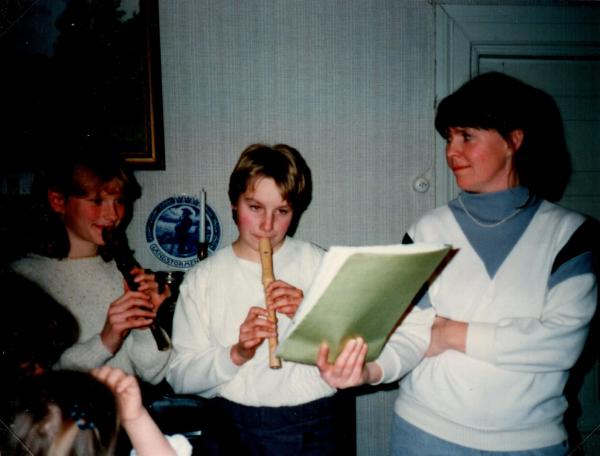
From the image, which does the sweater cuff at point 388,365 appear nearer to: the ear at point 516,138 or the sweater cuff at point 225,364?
the sweater cuff at point 225,364

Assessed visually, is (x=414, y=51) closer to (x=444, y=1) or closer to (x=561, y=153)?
(x=444, y=1)

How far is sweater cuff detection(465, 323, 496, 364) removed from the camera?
696mm

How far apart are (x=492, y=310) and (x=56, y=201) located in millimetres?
935

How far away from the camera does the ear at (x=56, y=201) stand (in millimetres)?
885

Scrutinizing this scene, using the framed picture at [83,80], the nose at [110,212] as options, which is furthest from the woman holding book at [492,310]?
the framed picture at [83,80]

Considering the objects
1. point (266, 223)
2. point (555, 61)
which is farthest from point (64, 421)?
point (555, 61)

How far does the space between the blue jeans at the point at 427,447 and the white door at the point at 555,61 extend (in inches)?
20.0

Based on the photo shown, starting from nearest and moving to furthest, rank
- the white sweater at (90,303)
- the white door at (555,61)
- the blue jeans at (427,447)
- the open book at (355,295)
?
the open book at (355,295), the blue jeans at (427,447), the white sweater at (90,303), the white door at (555,61)

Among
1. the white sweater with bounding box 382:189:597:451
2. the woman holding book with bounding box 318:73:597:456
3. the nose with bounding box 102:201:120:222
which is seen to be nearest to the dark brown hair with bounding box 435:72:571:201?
the woman holding book with bounding box 318:73:597:456

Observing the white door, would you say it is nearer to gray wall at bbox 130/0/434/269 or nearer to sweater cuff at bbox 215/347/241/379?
gray wall at bbox 130/0/434/269

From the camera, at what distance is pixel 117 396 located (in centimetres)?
67

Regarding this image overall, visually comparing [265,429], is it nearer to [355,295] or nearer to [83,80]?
[355,295]

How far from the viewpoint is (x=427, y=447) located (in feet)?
2.55

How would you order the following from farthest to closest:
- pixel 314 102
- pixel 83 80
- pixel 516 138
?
1. pixel 314 102
2. pixel 83 80
3. pixel 516 138
